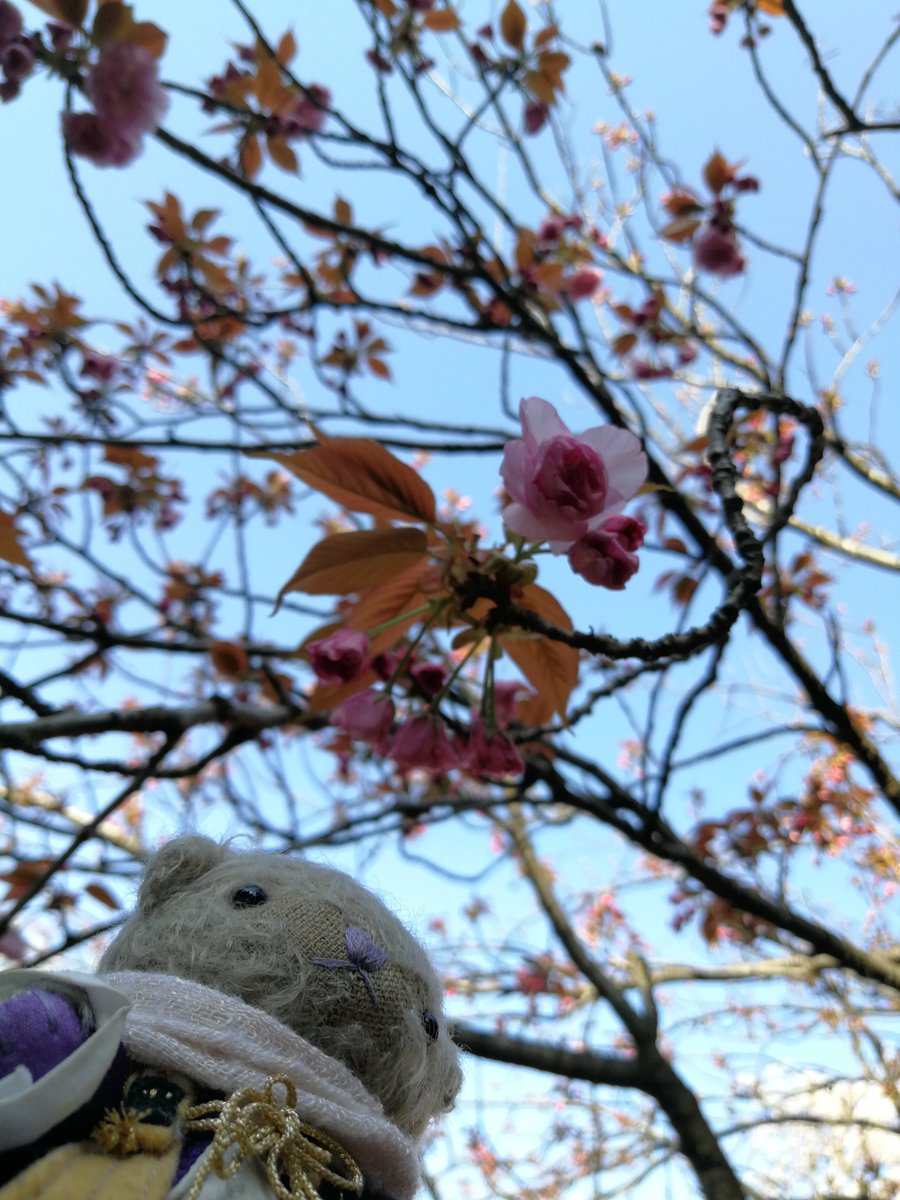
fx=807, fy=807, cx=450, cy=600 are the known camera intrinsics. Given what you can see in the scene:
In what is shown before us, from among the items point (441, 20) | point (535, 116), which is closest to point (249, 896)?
point (441, 20)

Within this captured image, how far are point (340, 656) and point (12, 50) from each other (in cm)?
97

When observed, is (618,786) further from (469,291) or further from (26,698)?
(469,291)

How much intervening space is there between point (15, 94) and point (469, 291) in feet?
3.18

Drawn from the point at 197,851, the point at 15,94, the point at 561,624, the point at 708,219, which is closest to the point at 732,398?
the point at 561,624

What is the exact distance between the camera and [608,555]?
70cm

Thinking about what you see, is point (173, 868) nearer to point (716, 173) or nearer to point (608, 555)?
point (608, 555)

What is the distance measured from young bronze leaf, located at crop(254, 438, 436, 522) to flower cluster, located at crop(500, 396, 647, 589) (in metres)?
0.11

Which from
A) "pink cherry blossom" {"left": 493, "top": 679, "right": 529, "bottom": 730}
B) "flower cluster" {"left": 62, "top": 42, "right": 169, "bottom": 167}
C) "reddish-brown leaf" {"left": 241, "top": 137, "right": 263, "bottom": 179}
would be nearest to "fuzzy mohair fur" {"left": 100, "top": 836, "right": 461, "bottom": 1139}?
"pink cherry blossom" {"left": 493, "top": 679, "right": 529, "bottom": 730}

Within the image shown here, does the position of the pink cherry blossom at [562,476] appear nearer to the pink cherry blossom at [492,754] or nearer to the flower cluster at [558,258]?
the pink cherry blossom at [492,754]

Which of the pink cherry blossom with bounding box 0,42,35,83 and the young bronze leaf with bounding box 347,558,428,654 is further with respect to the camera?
the pink cherry blossom with bounding box 0,42,35,83

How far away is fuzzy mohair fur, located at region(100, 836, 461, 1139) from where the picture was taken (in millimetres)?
566

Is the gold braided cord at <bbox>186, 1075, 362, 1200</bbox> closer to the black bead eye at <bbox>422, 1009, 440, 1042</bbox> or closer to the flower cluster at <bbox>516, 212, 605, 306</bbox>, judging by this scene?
the black bead eye at <bbox>422, 1009, 440, 1042</bbox>

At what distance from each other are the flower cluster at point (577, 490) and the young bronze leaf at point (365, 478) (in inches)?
4.1

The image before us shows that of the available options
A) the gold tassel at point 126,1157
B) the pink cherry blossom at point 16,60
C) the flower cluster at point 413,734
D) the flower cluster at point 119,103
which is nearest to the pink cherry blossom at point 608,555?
the flower cluster at point 413,734
